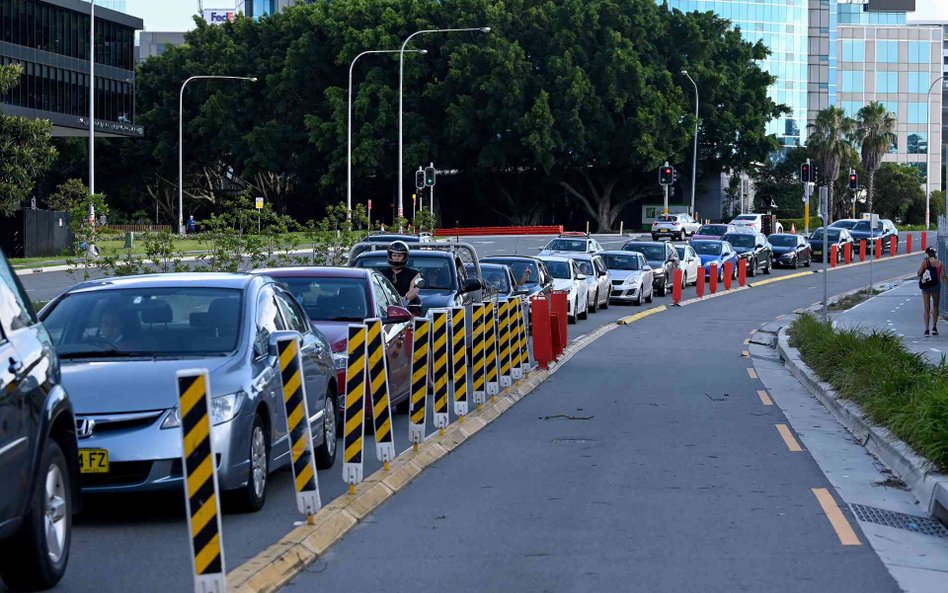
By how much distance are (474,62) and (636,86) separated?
335 inches

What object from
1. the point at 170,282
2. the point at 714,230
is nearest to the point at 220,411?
the point at 170,282

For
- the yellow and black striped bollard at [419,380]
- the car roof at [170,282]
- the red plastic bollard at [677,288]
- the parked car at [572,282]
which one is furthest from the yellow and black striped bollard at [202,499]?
the red plastic bollard at [677,288]

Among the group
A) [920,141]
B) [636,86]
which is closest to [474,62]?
[636,86]

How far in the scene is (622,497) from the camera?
35.4 ft

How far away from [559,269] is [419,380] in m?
20.6

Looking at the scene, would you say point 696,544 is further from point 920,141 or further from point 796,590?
point 920,141

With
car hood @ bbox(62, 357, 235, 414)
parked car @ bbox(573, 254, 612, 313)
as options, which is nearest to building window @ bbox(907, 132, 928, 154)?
parked car @ bbox(573, 254, 612, 313)

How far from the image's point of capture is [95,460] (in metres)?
8.97

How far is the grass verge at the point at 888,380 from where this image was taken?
39.2 ft

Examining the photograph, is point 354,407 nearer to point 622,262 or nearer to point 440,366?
point 440,366

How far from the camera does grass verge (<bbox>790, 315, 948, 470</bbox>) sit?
1194 centimetres

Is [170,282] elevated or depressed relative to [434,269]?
elevated

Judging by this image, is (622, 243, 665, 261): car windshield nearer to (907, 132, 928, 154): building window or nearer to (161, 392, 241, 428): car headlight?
(161, 392, 241, 428): car headlight

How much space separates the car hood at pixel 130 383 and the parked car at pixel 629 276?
28820 mm
